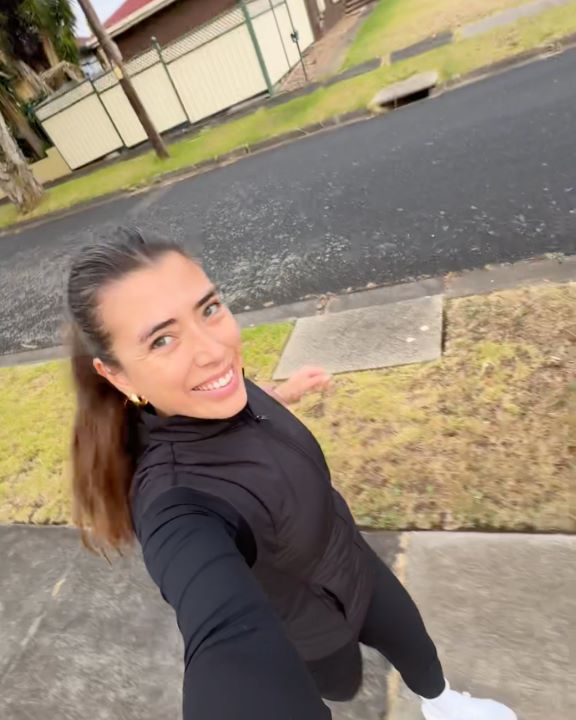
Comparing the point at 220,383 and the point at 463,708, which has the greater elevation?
the point at 220,383

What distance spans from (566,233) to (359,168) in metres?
3.31

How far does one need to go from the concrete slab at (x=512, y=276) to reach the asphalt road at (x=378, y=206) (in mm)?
215

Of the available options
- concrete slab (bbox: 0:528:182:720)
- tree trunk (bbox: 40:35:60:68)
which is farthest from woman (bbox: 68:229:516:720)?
tree trunk (bbox: 40:35:60:68)

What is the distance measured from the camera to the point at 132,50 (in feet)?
56.0

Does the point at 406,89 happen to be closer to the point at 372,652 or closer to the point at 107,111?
the point at 107,111

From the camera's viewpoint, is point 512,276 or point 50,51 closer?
point 512,276

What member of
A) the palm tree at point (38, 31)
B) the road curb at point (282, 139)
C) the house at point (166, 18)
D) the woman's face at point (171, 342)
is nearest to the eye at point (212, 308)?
the woman's face at point (171, 342)

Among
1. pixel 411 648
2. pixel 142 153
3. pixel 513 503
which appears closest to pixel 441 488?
pixel 513 503

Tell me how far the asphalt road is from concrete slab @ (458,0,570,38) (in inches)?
96.8

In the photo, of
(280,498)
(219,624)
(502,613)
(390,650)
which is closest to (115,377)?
(280,498)

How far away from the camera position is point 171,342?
1117 mm

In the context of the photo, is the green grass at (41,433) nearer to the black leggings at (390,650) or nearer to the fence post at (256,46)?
the black leggings at (390,650)

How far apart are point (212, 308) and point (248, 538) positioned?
508 millimetres

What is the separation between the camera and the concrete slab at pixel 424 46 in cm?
988
